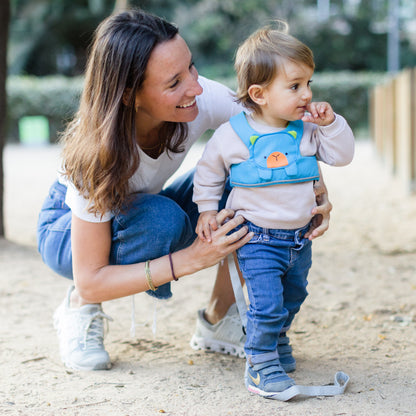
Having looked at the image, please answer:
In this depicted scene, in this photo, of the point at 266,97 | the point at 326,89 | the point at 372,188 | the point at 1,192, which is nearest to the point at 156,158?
the point at 266,97

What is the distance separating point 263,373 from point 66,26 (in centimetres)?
2173

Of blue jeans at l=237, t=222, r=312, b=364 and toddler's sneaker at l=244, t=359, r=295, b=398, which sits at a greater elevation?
blue jeans at l=237, t=222, r=312, b=364

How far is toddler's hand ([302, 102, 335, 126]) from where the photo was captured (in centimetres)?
191

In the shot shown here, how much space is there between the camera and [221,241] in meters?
2.03

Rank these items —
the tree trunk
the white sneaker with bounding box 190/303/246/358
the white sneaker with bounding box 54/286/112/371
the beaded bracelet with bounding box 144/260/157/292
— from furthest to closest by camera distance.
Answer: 1. the tree trunk
2. the white sneaker with bounding box 190/303/246/358
3. the white sneaker with bounding box 54/286/112/371
4. the beaded bracelet with bounding box 144/260/157/292

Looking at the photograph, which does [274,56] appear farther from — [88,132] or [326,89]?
[326,89]

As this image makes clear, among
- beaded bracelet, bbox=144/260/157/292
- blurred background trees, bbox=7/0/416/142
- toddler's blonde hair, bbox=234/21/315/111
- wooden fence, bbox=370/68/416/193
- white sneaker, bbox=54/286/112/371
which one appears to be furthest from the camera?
blurred background trees, bbox=7/0/416/142

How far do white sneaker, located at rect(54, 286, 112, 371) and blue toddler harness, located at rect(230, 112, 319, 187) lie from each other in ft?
2.78

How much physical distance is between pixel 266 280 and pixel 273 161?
0.39 meters

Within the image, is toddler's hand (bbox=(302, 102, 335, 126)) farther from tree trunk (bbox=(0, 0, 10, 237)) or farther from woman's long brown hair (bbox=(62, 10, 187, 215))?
tree trunk (bbox=(0, 0, 10, 237))

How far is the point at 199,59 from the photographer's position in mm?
21359

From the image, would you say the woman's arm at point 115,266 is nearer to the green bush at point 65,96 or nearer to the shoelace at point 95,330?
the shoelace at point 95,330

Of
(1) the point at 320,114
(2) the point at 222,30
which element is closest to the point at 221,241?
(1) the point at 320,114

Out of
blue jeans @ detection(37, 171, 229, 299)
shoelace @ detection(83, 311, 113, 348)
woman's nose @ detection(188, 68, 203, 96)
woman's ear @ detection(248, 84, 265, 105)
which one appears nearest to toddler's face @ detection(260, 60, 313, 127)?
woman's ear @ detection(248, 84, 265, 105)
